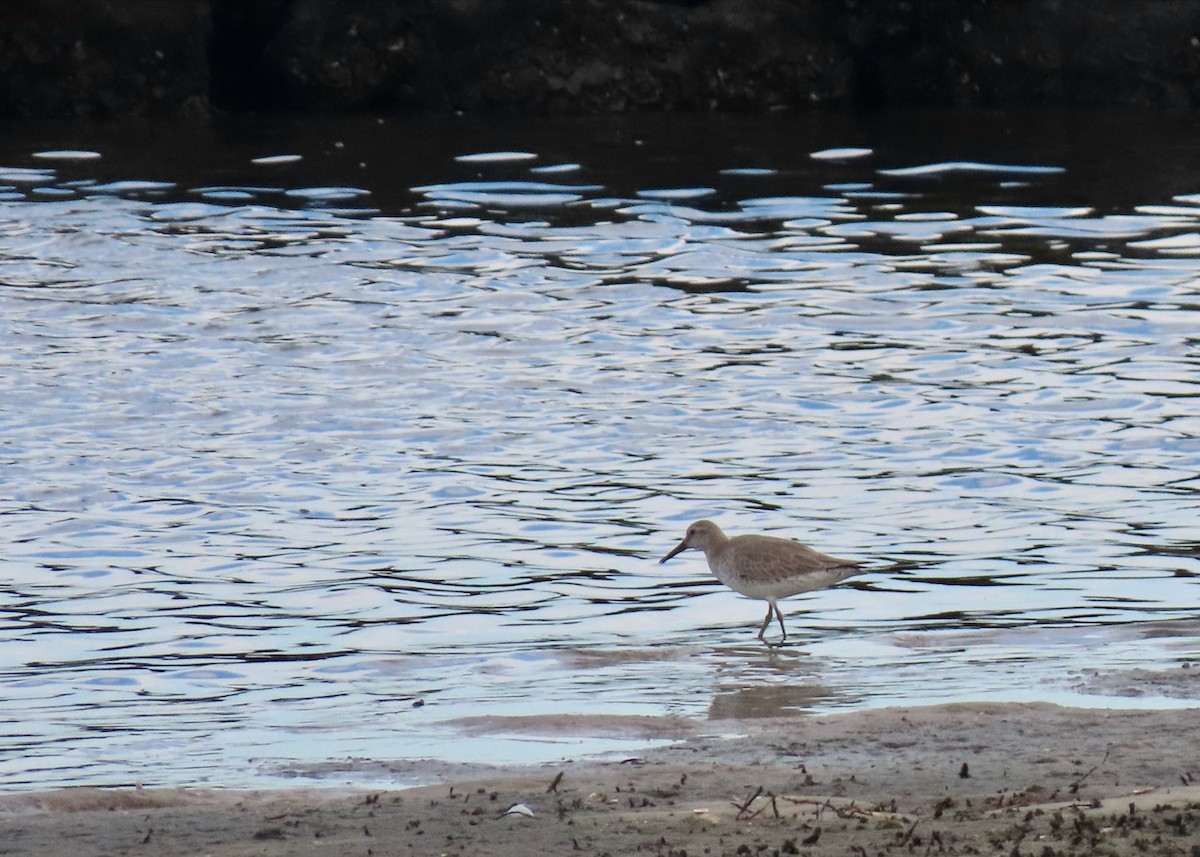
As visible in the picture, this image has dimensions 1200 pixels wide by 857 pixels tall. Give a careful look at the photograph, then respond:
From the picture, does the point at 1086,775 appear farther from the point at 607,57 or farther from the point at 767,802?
the point at 607,57

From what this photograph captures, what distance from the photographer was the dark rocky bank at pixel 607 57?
957 inches

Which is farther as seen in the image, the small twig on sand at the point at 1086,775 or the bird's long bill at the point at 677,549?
the bird's long bill at the point at 677,549

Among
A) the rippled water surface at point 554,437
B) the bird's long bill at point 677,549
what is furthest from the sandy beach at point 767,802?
the bird's long bill at point 677,549

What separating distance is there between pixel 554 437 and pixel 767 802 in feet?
21.9

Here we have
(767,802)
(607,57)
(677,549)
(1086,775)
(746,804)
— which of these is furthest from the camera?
(607,57)

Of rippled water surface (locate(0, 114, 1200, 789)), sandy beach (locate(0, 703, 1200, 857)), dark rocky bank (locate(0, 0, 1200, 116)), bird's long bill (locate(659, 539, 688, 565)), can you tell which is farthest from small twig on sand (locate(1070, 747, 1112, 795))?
dark rocky bank (locate(0, 0, 1200, 116))

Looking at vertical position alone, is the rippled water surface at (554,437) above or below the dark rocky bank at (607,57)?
below

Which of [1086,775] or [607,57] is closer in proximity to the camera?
[1086,775]

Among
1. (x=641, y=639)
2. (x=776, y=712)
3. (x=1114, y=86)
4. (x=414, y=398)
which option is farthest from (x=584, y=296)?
(x=1114, y=86)

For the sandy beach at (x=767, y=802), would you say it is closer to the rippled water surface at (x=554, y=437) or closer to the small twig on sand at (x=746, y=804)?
the small twig on sand at (x=746, y=804)

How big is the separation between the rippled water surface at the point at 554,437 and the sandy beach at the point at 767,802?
50 cm

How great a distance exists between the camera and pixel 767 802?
239 inches

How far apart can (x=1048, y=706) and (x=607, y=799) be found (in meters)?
2.10

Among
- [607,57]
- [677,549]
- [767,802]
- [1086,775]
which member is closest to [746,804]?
[767,802]
